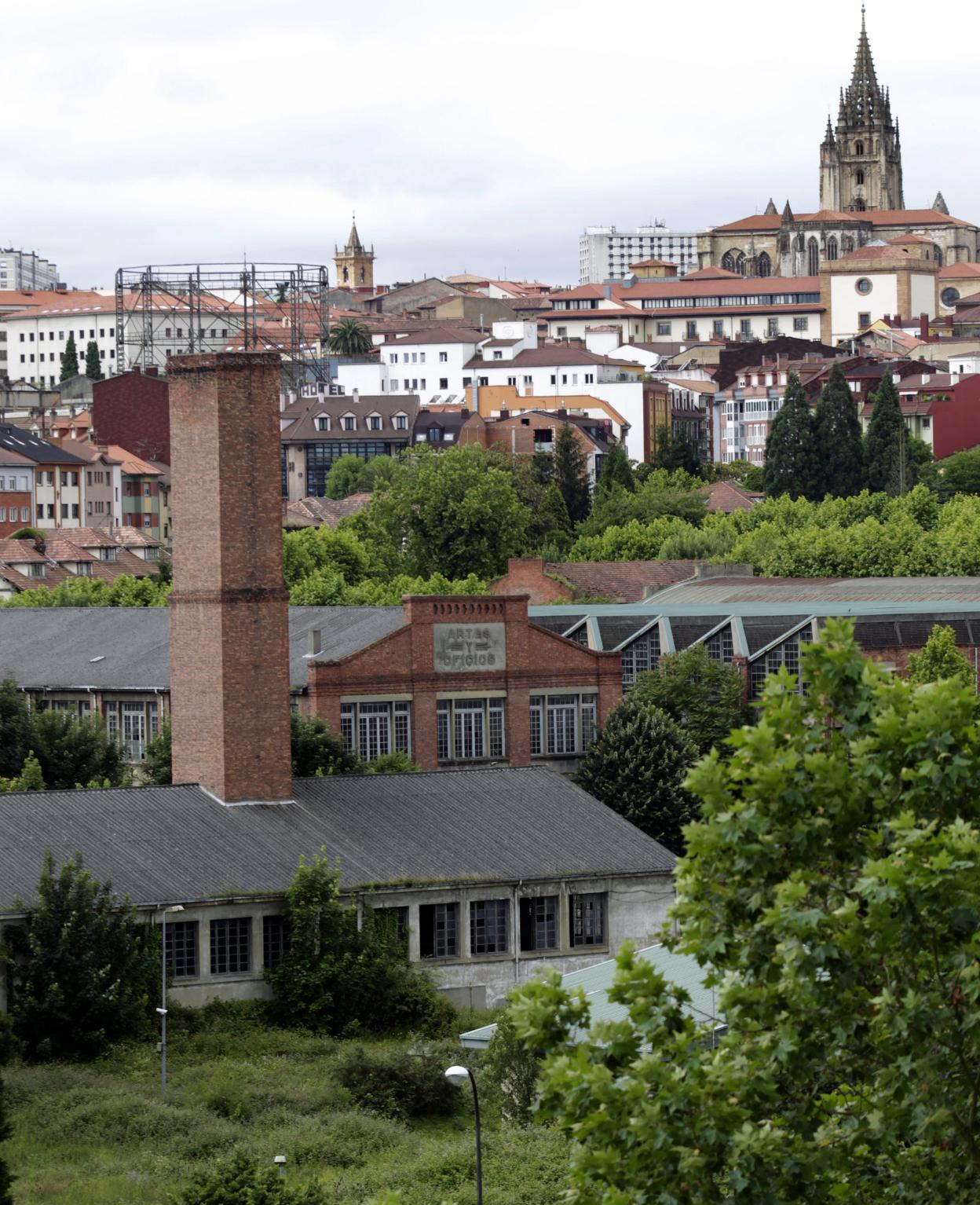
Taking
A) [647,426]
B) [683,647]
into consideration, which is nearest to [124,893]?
[683,647]

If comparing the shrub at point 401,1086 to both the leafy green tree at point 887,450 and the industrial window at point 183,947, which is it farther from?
the leafy green tree at point 887,450

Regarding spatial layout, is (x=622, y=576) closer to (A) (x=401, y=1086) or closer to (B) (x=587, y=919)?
(B) (x=587, y=919)

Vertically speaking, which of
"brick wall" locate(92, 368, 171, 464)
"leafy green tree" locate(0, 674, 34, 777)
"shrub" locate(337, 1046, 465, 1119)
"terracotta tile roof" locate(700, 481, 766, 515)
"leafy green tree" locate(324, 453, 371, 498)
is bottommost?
"shrub" locate(337, 1046, 465, 1119)

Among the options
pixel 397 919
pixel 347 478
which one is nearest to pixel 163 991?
pixel 397 919

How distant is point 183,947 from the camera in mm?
41781

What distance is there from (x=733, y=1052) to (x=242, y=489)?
29155 millimetres

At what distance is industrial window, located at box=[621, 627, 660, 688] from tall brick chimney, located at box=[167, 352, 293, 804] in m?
18.8

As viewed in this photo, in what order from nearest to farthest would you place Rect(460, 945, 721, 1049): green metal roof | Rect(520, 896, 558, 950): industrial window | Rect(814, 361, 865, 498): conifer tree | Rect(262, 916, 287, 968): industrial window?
Rect(460, 945, 721, 1049): green metal roof → Rect(262, 916, 287, 968): industrial window → Rect(520, 896, 558, 950): industrial window → Rect(814, 361, 865, 498): conifer tree

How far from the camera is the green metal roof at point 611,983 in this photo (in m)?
35.4

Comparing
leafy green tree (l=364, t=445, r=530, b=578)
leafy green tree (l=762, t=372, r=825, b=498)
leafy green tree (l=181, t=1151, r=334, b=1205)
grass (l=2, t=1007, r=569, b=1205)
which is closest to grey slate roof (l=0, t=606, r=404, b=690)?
grass (l=2, t=1007, r=569, b=1205)

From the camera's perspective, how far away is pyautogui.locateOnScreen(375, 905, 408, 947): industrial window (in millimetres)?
43688

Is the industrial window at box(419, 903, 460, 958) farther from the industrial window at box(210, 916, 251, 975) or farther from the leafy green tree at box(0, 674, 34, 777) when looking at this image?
the leafy green tree at box(0, 674, 34, 777)

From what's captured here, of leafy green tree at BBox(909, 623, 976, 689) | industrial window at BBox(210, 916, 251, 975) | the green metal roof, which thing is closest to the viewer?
the green metal roof

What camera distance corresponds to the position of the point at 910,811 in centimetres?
1945
